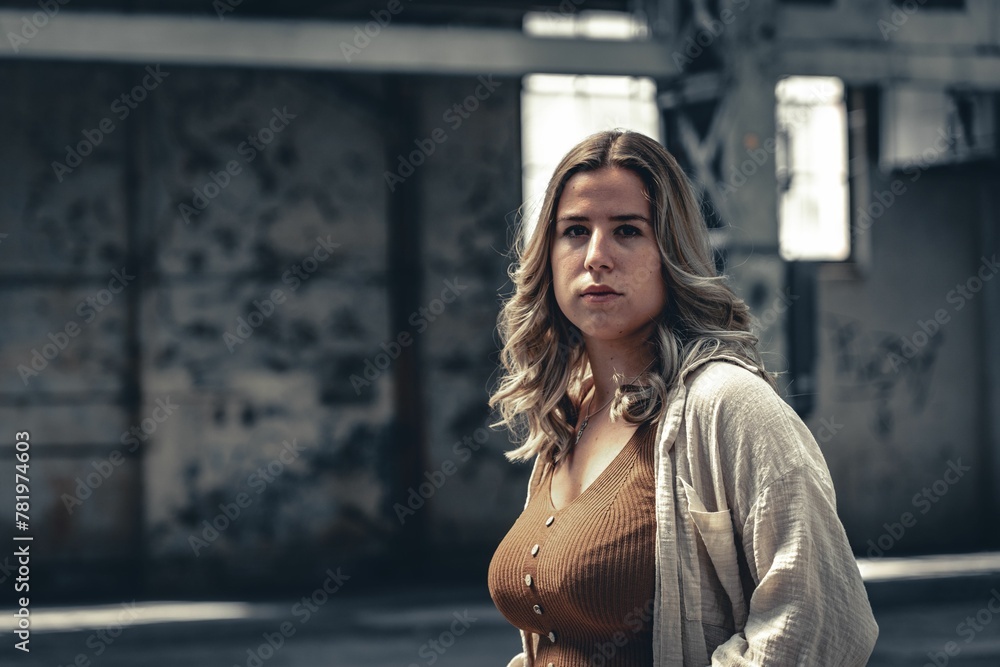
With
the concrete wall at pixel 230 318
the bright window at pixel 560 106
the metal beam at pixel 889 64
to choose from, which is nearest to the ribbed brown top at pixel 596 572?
the metal beam at pixel 889 64

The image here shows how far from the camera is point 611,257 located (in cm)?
206

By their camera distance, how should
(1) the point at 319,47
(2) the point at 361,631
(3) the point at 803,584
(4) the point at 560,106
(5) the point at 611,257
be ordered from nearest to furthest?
(3) the point at 803,584 → (5) the point at 611,257 → (1) the point at 319,47 → (2) the point at 361,631 → (4) the point at 560,106

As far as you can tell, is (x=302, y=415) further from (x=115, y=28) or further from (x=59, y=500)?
(x=115, y=28)

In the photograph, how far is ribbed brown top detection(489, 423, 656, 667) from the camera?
1.92 meters

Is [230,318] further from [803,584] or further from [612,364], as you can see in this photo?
[803,584]

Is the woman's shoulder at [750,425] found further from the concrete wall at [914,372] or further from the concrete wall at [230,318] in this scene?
the concrete wall at [914,372]

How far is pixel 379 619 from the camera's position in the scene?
842 cm

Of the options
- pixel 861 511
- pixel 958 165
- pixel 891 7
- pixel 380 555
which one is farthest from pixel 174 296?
pixel 958 165

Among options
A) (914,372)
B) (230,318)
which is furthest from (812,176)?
(230,318)

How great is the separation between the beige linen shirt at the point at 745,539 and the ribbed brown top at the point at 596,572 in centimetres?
6

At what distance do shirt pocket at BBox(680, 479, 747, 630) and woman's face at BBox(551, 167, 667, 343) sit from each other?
38cm

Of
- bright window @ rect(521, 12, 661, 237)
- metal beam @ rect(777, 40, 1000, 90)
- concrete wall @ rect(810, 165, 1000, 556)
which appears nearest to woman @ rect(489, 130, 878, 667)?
metal beam @ rect(777, 40, 1000, 90)

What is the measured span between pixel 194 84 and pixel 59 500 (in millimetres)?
3408

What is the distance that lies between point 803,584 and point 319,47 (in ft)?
18.9
